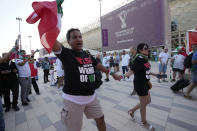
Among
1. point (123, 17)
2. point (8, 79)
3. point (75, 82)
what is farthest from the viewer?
point (123, 17)

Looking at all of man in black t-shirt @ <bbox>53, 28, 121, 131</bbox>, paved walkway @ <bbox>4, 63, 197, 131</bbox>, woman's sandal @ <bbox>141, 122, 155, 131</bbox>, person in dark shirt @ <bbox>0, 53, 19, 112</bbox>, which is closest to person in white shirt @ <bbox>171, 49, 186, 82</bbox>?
paved walkway @ <bbox>4, 63, 197, 131</bbox>

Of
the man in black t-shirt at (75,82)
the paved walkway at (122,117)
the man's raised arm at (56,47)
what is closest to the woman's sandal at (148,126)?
the paved walkway at (122,117)

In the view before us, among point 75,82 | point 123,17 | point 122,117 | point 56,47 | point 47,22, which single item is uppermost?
point 123,17

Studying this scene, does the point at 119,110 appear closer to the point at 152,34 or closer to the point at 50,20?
the point at 50,20

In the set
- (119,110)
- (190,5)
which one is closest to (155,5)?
(190,5)

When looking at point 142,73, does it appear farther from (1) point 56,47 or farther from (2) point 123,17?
(2) point 123,17

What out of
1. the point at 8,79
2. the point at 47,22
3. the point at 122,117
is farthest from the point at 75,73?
the point at 8,79

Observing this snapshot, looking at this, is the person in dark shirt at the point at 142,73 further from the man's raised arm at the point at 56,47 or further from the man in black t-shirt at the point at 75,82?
the man's raised arm at the point at 56,47

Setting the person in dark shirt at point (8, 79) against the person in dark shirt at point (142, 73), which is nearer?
the person in dark shirt at point (142, 73)

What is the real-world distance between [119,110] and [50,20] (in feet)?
9.87

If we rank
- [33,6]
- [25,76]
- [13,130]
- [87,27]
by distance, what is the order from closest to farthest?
[33,6] < [13,130] < [25,76] < [87,27]

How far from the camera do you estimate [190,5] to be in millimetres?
23031

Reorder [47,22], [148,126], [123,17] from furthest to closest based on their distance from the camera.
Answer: [123,17] < [148,126] < [47,22]

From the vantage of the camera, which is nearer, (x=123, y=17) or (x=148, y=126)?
(x=148, y=126)
